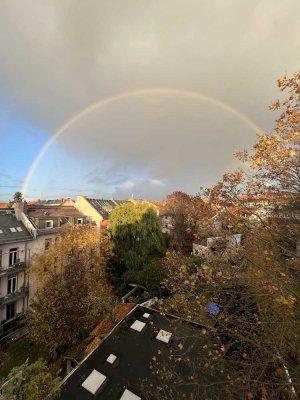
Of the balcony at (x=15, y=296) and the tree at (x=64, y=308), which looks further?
Result: the balcony at (x=15, y=296)

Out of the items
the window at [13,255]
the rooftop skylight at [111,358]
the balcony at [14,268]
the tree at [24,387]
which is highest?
the window at [13,255]

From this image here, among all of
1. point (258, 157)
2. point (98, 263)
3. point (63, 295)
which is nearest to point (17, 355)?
point (63, 295)

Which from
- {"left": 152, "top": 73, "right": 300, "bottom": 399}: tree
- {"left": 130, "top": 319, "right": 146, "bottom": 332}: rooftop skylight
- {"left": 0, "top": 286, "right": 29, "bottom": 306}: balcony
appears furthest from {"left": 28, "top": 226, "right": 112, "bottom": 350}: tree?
{"left": 152, "top": 73, "right": 300, "bottom": 399}: tree

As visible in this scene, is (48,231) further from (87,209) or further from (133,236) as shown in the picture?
(87,209)

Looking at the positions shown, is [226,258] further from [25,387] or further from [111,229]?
[111,229]

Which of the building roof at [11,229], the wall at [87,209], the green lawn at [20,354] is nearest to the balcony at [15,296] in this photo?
the green lawn at [20,354]

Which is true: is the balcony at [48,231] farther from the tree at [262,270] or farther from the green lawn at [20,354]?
→ the tree at [262,270]
